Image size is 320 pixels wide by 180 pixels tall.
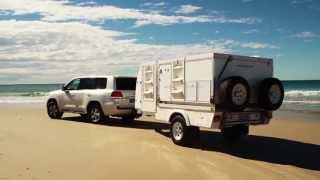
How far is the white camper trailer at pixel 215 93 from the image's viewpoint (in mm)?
10617

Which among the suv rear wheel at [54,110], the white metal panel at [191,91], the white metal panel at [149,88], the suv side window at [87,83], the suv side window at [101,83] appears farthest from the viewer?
the suv rear wheel at [54,110]

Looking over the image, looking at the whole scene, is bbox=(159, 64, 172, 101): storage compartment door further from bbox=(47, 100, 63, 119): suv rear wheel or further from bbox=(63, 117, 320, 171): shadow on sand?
bbox=(47, 100, 63, 119): suv rear wheel

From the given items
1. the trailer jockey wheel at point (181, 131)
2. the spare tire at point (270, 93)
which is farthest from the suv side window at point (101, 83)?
the spare tire at point (270, 93)

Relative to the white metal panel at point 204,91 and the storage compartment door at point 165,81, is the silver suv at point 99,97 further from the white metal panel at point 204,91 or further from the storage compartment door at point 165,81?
the white metal panel at point 204,91

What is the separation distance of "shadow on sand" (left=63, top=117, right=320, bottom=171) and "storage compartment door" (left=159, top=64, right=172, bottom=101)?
5.01 feet

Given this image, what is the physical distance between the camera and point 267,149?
37.5ft

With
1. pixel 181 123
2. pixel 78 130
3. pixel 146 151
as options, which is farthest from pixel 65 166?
pixel 78 130

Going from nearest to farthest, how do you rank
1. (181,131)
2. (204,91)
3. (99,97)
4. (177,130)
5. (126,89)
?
(204,91) < (181,131) < (177,130) < (126,89) < (99,97)

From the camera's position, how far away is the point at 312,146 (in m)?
11.9

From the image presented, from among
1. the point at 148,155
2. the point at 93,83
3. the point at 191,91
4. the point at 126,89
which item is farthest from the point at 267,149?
the point at 93,83

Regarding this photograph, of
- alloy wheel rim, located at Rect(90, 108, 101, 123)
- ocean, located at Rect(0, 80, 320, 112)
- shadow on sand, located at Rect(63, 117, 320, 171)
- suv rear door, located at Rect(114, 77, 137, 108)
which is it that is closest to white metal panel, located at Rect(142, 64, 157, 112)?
shadow on sand, located at Rect(63, 117, 320, 171)

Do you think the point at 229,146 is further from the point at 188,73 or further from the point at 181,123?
the point at 188,73

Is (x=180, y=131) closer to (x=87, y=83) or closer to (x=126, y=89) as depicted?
(x=126, y=89)

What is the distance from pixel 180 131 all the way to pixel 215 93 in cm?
172
